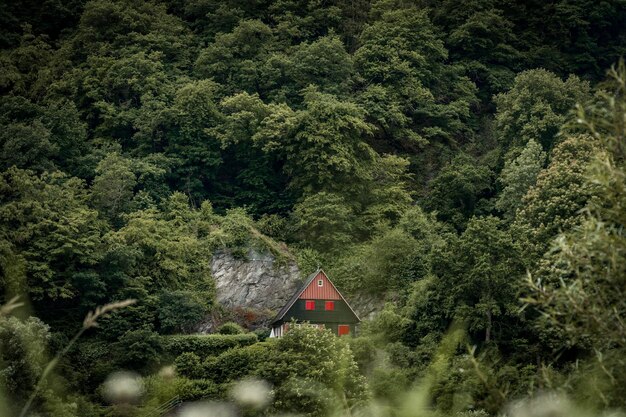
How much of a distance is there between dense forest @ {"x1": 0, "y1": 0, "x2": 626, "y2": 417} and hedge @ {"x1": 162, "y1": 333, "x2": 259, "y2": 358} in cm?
14

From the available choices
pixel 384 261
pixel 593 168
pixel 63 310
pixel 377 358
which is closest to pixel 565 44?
pixel 384 261

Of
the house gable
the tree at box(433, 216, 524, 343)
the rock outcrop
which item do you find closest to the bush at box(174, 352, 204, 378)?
the rock outcrop

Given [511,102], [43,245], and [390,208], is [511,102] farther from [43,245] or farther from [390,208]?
[43,245]

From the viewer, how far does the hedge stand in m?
42.6

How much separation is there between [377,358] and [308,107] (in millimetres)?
19653

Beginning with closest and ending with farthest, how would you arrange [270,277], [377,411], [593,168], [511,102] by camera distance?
[377,411] → [593,168] → [270,277] → [511,102]

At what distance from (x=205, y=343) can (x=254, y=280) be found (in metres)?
6.64

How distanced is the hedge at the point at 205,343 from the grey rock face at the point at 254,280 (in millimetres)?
4765

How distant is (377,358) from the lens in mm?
39344

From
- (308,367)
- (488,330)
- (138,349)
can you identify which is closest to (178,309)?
(138,349)

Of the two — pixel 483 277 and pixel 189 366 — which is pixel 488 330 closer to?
pixel 483 277

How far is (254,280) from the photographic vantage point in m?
49.1

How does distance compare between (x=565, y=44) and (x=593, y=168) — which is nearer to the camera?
(x=593, y=168)

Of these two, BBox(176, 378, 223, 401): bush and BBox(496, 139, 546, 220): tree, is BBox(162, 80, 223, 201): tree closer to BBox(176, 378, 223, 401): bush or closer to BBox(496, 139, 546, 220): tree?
BBox(496, 139, 546, 220): tree
